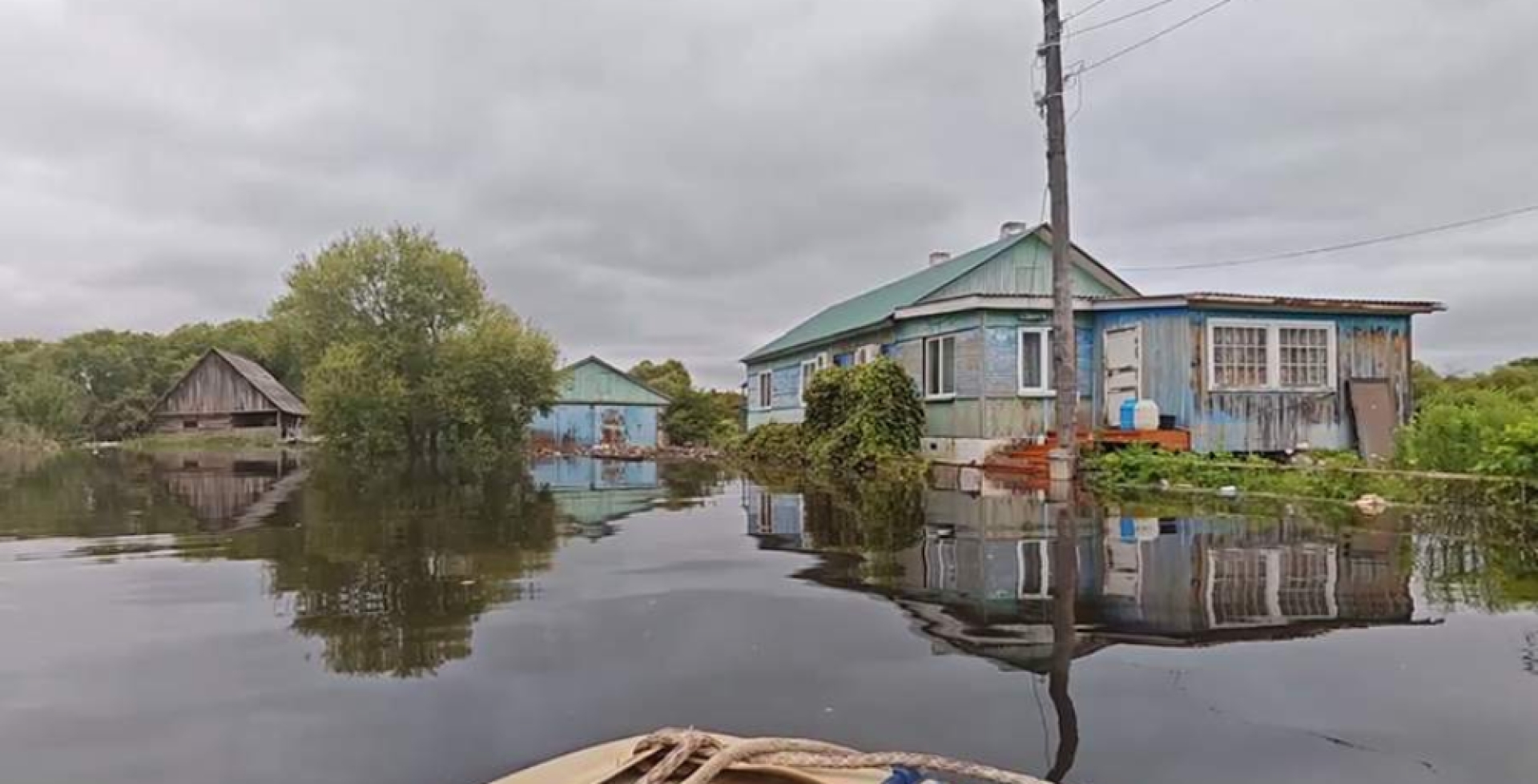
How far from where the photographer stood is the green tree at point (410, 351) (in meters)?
36.0

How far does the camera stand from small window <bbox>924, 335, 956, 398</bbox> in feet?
63.4

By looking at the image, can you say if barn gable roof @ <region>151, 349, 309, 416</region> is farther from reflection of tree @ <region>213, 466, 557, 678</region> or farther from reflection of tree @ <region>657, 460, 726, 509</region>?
reflection of tree @ <region>213, 466, 557, 678</region>

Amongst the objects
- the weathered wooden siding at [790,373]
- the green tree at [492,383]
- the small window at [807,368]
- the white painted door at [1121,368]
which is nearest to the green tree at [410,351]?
the green tree at [492,383]

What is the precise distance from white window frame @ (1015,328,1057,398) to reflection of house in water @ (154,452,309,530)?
1371 centimetres

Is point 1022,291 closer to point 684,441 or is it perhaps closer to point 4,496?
point 4,496

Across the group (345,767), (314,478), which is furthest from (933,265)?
(345,767)

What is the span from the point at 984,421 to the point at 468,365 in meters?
25.7

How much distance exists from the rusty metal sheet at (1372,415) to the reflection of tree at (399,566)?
1567 centimetres

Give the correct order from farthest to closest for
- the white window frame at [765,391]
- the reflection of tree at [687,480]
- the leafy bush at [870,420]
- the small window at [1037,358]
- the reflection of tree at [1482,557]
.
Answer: the white window frame at [765,391] → the leafy bush at [870,420] → the small window at [1037,358] → the reflection of tree at [687,480] → the reflection of tree at [1482,557]

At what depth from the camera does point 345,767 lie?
3.55 meters

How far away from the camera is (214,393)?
59656 mm

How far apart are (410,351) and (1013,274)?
27.3m

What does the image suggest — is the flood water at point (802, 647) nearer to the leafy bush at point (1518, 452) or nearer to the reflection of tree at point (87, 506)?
the leafy bush at point (1518, 452)

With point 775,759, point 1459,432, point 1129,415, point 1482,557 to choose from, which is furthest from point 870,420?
point 775,759
